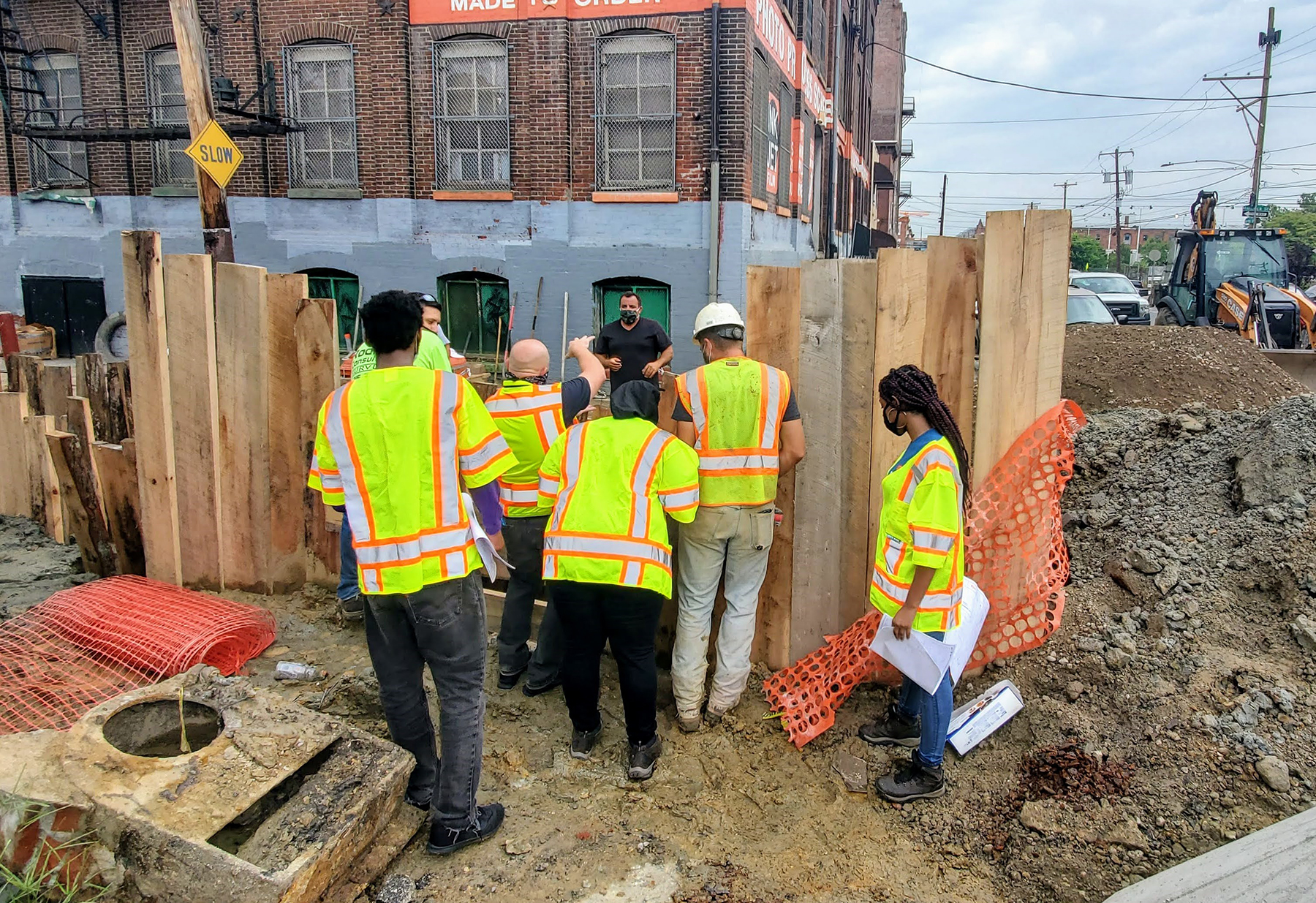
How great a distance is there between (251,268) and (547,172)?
396 inches

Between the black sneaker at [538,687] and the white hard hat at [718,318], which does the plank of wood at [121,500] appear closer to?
the black sneaker at [538,687]

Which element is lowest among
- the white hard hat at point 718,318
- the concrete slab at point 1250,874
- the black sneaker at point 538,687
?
the black sneaker at point 538,687

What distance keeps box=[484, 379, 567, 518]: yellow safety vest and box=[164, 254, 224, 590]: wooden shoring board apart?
1.91 metres

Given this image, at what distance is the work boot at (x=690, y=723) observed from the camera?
4289mm

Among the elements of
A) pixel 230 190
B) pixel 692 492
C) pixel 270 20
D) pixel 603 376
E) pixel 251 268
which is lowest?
pixel 692 492

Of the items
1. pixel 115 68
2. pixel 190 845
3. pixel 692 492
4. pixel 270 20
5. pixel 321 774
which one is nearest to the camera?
pixel 190 845

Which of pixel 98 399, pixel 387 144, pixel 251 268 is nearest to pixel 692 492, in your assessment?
pixel 251 268

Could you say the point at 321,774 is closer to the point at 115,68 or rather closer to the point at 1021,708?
the point at 1021,708

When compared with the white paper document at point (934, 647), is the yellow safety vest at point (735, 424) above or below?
above

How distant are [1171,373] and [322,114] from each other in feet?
46.1

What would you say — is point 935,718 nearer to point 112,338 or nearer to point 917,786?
point 917,786

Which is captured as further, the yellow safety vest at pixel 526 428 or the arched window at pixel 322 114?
the arched window at pixel 322 114

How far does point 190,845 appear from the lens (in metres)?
2.82

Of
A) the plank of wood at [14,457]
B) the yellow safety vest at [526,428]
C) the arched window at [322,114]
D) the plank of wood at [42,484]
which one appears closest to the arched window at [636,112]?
the arched window at [322,114]
